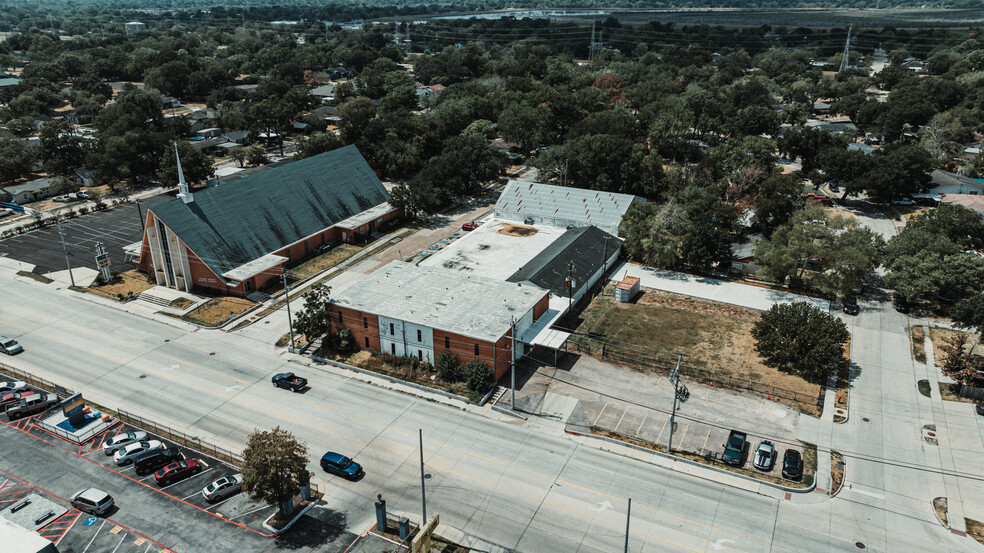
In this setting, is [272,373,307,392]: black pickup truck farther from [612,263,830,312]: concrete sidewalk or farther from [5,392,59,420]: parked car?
[612,263,830,312]: concrete sidewalk

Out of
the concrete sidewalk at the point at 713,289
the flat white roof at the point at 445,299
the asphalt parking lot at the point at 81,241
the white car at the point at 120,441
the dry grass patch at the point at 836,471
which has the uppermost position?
the flat white roof at the point at 445,299

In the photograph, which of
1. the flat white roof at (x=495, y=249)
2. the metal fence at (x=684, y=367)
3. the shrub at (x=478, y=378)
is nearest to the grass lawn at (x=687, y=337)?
the metal fence at (x=684, y=367)

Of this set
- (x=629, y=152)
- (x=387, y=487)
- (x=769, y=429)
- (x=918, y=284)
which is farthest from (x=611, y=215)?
(x=387, y=487)

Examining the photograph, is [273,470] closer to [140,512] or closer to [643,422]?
[140,512]

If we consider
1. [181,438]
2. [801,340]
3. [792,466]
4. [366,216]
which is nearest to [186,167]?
[366,216]

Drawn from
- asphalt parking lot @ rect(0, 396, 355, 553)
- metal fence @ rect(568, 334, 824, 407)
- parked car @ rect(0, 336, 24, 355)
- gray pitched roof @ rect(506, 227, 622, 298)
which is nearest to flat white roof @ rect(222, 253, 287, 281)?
parked car @ rect(0, 336, 24, 355)

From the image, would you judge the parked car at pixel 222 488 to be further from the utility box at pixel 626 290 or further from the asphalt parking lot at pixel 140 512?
the utility box at pixel 626 290
